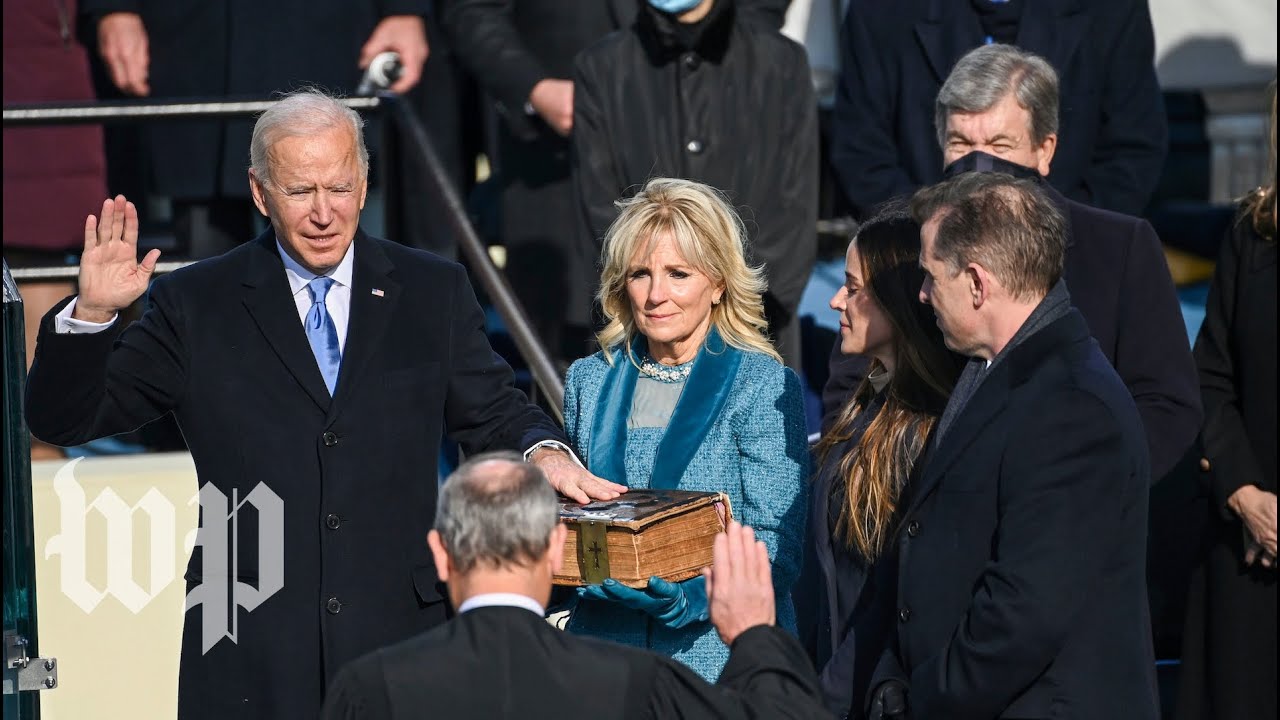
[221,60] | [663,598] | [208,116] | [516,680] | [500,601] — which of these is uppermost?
[221,60]

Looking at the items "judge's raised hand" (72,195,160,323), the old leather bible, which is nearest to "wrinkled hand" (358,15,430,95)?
"judge's raised hand" (72,195,160,323)

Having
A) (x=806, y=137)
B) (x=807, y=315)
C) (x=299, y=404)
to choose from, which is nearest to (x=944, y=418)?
(x=299, y=404)

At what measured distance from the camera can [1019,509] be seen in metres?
3.02

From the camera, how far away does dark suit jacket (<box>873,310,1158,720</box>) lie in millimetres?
2998

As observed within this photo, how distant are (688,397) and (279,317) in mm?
908

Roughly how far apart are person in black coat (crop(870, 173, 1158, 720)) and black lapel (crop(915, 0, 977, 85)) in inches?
87.4

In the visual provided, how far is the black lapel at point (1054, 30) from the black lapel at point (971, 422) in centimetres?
242

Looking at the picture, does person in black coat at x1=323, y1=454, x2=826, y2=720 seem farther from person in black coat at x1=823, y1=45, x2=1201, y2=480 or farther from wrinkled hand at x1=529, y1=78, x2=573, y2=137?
wrinkled hand at x1=529, y1=78, x2=573, y2=137

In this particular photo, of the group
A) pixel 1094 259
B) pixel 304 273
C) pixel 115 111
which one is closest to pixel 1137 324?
pixel 1094 259

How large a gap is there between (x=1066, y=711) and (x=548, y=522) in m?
1.06

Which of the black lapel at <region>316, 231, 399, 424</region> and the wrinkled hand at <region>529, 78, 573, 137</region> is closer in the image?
the black lapel at <region>316, 231, 399, 424</region>

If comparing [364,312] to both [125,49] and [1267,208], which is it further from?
[125,49]

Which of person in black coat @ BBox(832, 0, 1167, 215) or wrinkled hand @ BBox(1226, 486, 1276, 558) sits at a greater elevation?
person in black coat @ BBox(832, 0, 1167, 215)

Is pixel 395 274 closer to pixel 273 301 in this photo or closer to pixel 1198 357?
pixel 273 301
